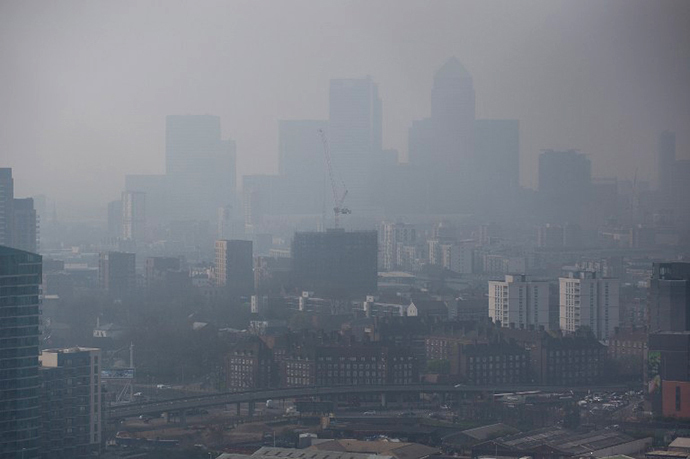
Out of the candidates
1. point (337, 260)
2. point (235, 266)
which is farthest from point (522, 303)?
point (235, 266)

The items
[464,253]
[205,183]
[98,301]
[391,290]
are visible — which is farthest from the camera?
[205,183]

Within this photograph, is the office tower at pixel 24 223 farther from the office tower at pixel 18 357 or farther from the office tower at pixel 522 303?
the office tower at pixel 18 357

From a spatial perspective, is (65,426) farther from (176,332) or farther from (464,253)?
(464,253)

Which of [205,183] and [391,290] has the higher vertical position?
[205,183]

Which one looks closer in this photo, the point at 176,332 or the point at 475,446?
the point at 475,446

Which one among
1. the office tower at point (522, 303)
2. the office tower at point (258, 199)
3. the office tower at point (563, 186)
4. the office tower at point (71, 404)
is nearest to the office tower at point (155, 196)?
the office tower at point (258, 199)

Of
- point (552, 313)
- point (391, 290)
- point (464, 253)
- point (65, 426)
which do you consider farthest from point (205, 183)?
point (65, 426)

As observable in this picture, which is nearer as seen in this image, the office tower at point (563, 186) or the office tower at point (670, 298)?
the office tower at point (670, 298)
